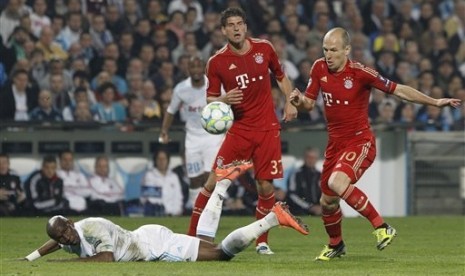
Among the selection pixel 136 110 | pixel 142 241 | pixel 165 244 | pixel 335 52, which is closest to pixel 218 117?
pixel 335 52

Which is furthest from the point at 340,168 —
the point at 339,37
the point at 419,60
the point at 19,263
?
the point at 419,60

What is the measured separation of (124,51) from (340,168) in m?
11.2

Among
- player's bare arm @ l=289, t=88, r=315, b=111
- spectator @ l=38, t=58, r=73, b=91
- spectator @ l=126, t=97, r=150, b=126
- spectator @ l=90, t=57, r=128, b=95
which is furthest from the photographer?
spectator @ l=90, t=57, r=128, b=95

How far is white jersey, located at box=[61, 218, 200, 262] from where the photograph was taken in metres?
12.7

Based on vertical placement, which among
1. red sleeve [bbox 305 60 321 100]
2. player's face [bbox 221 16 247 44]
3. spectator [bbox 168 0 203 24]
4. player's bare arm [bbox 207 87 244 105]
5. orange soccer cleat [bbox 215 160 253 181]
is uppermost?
spectator [bbox 168 0 203 24]

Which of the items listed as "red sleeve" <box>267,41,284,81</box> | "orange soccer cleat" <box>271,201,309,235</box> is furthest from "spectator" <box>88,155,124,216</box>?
"orange soccer cleat" <box>271,201,309,235</box>

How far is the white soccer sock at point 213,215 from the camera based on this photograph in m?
13.8

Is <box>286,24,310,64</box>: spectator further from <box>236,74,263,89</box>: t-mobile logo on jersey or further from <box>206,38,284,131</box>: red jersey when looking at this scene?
<box>236,74,263,89</box>: t-mobile logo on jersey

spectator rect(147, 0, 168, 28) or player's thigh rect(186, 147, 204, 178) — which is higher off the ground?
spectator rect(147, 0, 168, 28)

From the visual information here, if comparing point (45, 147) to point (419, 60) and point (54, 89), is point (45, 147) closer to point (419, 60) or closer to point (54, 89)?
point (54, 89)

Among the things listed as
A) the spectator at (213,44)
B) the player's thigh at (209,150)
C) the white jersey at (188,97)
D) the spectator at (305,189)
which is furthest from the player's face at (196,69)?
the spectator at (213,44)

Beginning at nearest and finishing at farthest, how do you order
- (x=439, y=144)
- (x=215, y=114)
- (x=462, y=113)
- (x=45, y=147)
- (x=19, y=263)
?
(x=19, y=263) → (x=215, y=114) → (x=45, y=147) → (x=439, y=144) → (x=462, y=113)

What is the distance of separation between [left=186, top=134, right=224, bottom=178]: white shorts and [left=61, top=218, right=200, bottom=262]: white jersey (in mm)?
5741

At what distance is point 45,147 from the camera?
22.0 meters
